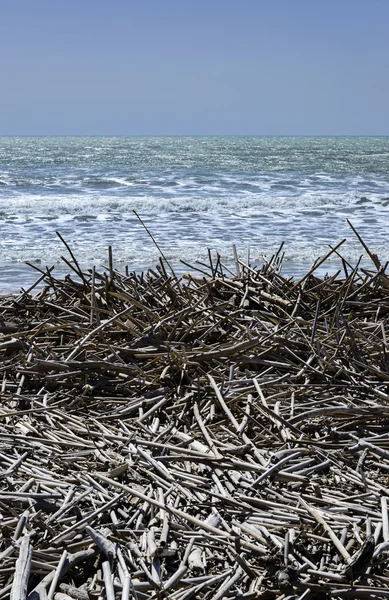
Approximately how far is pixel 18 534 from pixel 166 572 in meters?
0.33

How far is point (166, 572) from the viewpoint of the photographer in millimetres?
1457

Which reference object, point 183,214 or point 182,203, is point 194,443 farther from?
point 182,203

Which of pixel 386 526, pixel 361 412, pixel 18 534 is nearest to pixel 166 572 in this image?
pixel 18 534

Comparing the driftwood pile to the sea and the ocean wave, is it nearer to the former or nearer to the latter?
the sea

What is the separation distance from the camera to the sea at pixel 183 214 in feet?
33.1

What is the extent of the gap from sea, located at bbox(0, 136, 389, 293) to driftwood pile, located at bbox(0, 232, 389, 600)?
54 centimetres

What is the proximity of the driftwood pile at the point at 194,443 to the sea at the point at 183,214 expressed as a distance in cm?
54

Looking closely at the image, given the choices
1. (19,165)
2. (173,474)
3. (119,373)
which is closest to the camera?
(173,474)

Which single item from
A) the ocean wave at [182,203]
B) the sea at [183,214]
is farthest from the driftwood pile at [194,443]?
the ocean wave at [182,203]

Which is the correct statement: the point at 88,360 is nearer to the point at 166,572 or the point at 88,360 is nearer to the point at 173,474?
the point at 173,474

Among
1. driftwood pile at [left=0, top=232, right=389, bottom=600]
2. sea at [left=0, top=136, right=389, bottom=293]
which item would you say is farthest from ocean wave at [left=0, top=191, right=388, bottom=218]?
driftwood pile at [left=0, top=232, right=389, bottom=600]

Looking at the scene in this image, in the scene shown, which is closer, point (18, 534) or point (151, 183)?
point (18, 534)

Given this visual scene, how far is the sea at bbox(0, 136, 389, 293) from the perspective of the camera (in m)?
10.1

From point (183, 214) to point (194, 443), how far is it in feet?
45.9
